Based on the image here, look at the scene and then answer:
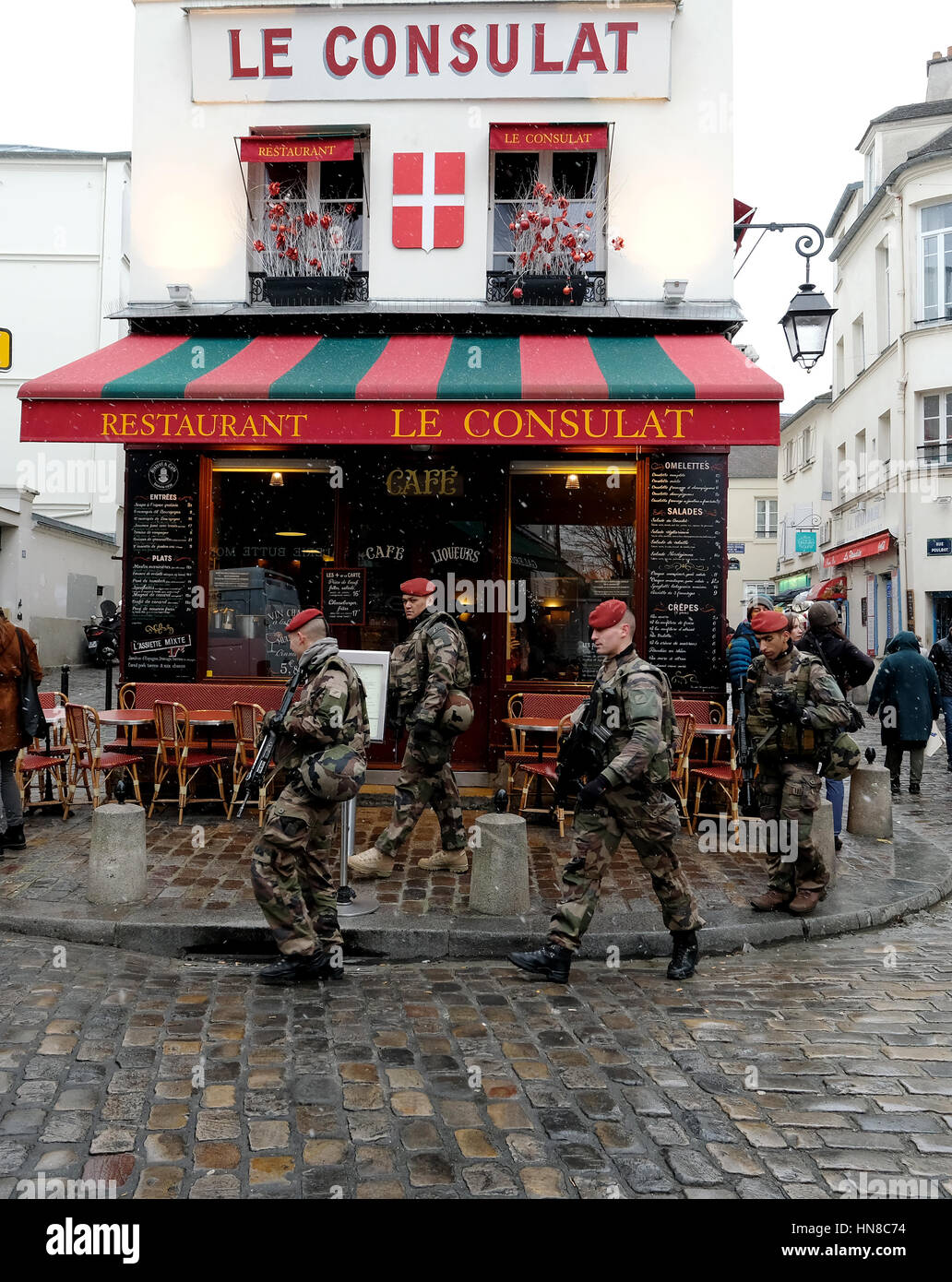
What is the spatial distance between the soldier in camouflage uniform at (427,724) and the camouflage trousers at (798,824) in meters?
2.14

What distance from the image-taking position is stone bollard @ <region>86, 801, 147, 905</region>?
584cm

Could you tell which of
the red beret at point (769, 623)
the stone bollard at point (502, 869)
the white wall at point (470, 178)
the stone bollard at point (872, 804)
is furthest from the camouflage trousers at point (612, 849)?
the white wall at point (470, 178)

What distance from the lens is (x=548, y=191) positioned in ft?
31.1

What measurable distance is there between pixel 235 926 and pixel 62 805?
3895mm

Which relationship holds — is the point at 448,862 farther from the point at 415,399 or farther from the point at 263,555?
the point at 263,555

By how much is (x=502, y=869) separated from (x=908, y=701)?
6483 millimetres

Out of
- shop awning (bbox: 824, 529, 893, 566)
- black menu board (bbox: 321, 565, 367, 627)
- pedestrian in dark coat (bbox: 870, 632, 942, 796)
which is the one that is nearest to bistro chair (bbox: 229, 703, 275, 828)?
black menu board (bbox: 321, 565, 367, 627)

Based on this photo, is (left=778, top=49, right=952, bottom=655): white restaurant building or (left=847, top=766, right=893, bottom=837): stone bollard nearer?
(left=847, top=766, right=893, bottom=837): stone bollard

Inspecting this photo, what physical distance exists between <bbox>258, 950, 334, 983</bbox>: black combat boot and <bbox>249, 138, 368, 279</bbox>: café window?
281 inches

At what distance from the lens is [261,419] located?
7.89 metres

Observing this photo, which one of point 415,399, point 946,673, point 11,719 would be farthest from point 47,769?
point 946,673

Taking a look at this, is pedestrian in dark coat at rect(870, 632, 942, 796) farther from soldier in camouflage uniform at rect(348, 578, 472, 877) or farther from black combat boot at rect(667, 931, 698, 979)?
black combat boot at rect(667, 931, 698, 979)
